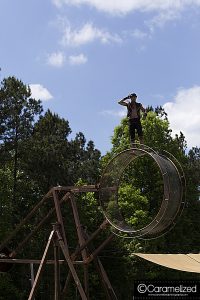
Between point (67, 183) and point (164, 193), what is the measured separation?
2535cm

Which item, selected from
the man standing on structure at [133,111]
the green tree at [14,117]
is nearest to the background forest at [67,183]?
the green tree at [14,117]

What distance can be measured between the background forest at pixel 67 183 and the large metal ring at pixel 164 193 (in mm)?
13105

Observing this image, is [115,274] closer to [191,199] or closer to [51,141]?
[191,199]

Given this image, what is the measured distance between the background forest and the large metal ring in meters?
13.1

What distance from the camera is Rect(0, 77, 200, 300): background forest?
1096 inches

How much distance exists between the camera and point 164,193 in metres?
11.5

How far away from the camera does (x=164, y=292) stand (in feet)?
42.5

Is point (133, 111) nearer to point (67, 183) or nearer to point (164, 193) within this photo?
point (164, 193)

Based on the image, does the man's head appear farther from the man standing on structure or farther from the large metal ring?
the large metal ring

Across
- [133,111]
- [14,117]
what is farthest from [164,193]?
[14,117]

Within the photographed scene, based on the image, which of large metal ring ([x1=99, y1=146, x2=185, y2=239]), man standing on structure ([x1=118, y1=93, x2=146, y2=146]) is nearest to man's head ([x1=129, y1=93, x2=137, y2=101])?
man standing on structure ([x1=118, y1=93, x2=146, y2=146])

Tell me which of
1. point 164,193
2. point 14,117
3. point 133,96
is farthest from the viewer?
point 14,117

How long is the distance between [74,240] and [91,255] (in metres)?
18.9

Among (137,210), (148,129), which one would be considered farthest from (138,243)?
(148,129)
